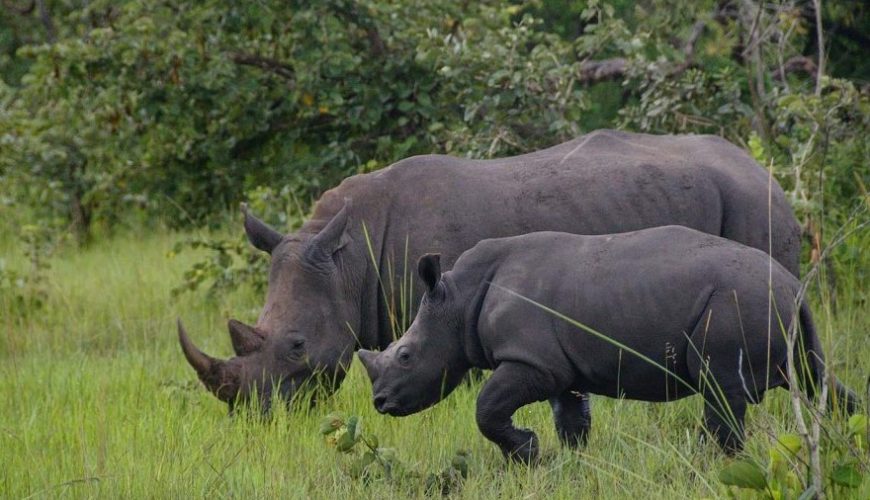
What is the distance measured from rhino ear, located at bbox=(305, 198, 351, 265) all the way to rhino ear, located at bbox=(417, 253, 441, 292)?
128 cm

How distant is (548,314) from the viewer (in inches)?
198

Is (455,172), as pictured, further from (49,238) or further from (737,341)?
(49,238)

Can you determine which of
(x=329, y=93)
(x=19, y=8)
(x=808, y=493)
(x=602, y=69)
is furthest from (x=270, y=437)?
(x=19, y=8)

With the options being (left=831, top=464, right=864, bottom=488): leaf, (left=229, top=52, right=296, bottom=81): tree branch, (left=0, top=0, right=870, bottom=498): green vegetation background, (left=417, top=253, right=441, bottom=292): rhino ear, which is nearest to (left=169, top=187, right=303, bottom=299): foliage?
(left=0, top=0, right=870, bottom=498): green vegetation background

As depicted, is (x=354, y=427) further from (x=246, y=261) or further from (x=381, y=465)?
(x=246, y=261)

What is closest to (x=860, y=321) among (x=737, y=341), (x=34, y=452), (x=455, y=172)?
(x=455, y=172)

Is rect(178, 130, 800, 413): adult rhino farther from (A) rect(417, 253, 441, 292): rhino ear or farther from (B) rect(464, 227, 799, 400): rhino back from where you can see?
(B) rect(464, 227, 799, 400): rhino back

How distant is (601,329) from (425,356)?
0.69m

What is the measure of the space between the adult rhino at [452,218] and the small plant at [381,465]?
4.12ft

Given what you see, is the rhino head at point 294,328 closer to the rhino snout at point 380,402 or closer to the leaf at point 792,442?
the rhino snout at point 380,402

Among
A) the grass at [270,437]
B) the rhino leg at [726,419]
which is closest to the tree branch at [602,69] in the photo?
the grass at [270,437]

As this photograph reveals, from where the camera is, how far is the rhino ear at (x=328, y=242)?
643cm

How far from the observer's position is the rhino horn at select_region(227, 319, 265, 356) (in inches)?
240

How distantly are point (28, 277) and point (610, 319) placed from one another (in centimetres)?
528
